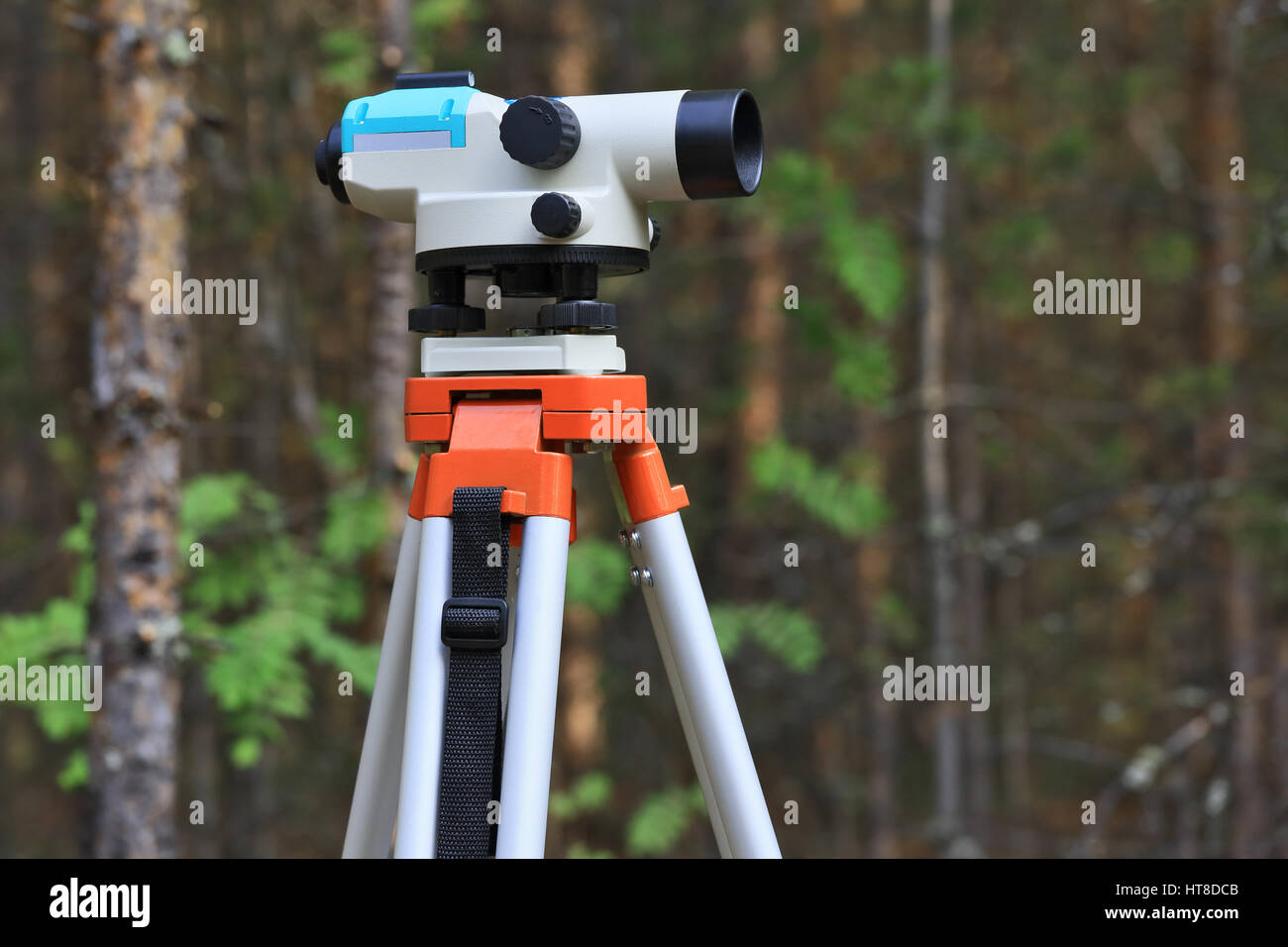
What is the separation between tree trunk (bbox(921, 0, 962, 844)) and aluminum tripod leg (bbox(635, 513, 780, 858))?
2.93 m

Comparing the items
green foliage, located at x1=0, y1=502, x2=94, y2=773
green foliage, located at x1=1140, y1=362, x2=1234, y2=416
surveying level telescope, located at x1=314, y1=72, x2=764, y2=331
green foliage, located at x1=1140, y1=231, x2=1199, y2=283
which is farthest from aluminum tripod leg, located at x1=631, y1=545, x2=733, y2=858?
green foliage, located at x1=1140, y1=231, x2=1199, y2=283

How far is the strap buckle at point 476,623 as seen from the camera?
1.58m

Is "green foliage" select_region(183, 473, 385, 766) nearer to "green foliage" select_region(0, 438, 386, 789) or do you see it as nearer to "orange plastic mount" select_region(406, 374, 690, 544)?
"green foliage" select_region(0, 438, 386, 789)

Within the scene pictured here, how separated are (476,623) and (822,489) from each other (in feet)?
10.1

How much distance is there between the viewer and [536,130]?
1.62 metres

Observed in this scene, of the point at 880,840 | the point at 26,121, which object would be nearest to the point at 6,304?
the point at 26,121

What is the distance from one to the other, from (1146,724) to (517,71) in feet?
23.4

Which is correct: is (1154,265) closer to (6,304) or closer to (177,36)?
(177,36)

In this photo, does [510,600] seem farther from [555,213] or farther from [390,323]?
[390,323]

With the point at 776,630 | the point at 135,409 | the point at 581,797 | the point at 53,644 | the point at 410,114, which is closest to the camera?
the point at 410,114

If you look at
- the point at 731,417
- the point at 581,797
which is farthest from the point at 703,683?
the point at 731,417

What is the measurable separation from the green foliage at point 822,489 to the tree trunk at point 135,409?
2377 millimetres

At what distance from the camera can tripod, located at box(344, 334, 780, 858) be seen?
5.19 ft
